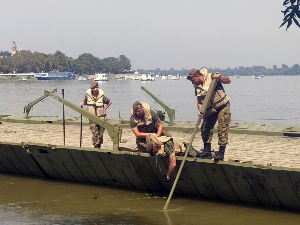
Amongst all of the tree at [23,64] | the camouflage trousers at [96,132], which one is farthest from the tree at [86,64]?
the camouflage trousers at [96,132]

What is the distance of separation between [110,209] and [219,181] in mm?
1983

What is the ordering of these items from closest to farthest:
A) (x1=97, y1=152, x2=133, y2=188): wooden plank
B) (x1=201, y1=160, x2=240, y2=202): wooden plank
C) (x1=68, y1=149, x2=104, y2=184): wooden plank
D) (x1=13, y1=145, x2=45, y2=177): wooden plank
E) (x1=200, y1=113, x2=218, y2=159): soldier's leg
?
(x1=201, y1=160, x2=240, y2=202): wooden plank
(x1=97, y1=152, x2=133, y2=188): wooden plank
(x1=200, y1=113, x2=218, y2=159): soldier's leg
(x1=68, y1=149, x2=104, y2=184): wooden plank
(x1=13, y1=145, x2=45, y2=177): wooden plank

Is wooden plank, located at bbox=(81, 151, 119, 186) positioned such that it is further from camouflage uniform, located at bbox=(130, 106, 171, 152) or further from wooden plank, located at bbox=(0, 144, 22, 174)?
wooden plank, located at bbox=(0, 144, 22, 174)

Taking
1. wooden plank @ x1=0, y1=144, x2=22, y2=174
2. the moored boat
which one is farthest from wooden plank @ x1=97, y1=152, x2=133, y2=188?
the moored boat

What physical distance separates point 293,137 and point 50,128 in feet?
26.2

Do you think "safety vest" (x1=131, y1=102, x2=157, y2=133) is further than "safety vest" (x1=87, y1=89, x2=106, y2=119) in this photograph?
No

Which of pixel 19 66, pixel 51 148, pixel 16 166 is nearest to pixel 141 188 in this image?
pixel 51 148

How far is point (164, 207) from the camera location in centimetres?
855

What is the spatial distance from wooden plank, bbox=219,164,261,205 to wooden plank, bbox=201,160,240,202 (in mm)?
81

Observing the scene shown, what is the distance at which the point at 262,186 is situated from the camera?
803 cm

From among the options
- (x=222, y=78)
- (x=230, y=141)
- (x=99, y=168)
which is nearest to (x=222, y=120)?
(x=222, y=78)

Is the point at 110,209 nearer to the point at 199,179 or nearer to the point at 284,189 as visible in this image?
the point at 199,179

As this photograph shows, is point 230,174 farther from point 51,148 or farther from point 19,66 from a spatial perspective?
point 19,66

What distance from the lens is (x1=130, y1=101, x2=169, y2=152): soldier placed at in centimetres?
861
